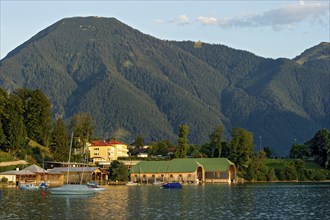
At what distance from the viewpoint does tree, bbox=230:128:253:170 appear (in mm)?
180625

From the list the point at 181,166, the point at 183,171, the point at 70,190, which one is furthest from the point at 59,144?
the point at 70,190

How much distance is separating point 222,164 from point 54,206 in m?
99.5

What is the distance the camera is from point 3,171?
466 feet

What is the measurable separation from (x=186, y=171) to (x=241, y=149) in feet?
70.4

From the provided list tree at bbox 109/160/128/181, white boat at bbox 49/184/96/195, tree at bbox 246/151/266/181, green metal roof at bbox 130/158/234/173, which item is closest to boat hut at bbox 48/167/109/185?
tree at bbox 109/160/128/181

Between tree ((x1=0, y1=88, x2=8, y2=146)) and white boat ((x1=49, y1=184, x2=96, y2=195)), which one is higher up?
tree ((x1=0, y1=88, x2=8, y2=146))

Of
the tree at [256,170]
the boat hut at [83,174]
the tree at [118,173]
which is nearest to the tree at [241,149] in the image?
the tree at [256,170]

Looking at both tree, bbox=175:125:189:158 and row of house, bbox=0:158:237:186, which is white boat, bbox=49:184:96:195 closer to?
row of house, bbox=0:158:237:186

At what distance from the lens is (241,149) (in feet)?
594

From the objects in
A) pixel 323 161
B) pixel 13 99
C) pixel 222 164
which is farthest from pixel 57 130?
pixel 323 161

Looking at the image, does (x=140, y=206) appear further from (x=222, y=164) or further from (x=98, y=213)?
(x=222, y=164)

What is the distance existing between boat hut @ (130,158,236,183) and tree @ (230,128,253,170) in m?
8.09

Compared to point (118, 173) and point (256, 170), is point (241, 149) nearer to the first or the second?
point (256, 170)

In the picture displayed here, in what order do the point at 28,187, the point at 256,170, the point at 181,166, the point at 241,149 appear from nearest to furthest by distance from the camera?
the point at 28,187, the point at 181,166, the point at 256,170, the point at 241,149
